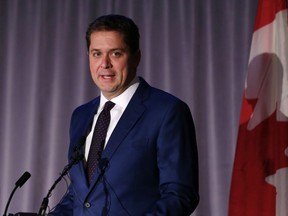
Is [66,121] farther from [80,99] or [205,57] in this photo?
[205,57]

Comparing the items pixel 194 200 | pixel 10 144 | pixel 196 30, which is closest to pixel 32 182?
pixel 10 144

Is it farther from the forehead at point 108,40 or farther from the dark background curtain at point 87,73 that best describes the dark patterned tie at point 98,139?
the dark background curtain at point 87,73

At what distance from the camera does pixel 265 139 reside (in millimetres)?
2758

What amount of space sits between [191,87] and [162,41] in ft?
1.37

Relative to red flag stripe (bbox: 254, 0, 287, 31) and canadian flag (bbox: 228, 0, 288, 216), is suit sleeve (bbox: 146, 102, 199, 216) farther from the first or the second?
red flag stripe (bbox: 254, 0, 287, 31)

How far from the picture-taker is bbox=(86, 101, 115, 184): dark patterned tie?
6.02 ft

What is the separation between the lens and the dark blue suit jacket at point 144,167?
1.71 m

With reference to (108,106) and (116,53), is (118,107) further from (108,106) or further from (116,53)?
(116,53)

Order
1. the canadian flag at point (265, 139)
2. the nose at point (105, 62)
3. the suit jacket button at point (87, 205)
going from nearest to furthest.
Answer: the suit jacket button at point (87, 205), the nose at point (105, 62), the canadian flag at point (265, 139)

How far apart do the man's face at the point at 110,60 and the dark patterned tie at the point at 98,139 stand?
0.09 meters

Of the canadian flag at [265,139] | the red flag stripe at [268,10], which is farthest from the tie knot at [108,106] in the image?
the red flag stripe at [268,10]

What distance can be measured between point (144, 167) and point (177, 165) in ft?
0.45

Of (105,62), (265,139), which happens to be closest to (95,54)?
(105,62)

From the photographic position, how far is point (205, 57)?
11.7 feet
